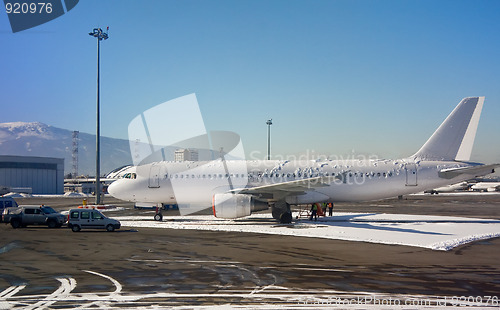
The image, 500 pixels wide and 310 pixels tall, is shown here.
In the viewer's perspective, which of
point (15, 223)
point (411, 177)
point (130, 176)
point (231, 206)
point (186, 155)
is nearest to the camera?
point (231, 206)

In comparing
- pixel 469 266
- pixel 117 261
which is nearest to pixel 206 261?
pixel 117 261

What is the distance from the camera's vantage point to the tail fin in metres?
32.0

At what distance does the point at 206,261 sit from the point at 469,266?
9.57 metres

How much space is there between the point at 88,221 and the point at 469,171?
26.8 meters

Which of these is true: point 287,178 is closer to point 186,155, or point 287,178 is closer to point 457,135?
point 457,135

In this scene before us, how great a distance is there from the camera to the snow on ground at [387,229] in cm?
2195

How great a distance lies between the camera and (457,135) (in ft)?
107

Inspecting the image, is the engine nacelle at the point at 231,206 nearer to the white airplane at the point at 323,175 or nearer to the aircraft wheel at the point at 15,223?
the white airplane at the point at 323,175

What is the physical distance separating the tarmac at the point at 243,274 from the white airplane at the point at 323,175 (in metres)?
9.62

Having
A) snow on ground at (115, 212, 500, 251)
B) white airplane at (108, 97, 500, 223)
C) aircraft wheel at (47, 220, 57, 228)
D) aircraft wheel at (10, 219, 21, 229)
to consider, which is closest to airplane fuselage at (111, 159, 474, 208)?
white airplane at (108, 97, 500, 223)

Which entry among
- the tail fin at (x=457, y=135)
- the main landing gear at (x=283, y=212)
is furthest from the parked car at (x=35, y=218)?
the tail fin at (x=457, y=135)

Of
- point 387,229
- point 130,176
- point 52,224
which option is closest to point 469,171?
point 387,229

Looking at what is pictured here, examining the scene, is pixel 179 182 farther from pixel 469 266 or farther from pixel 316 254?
pixel 469 266

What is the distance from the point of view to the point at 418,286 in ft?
39.2
